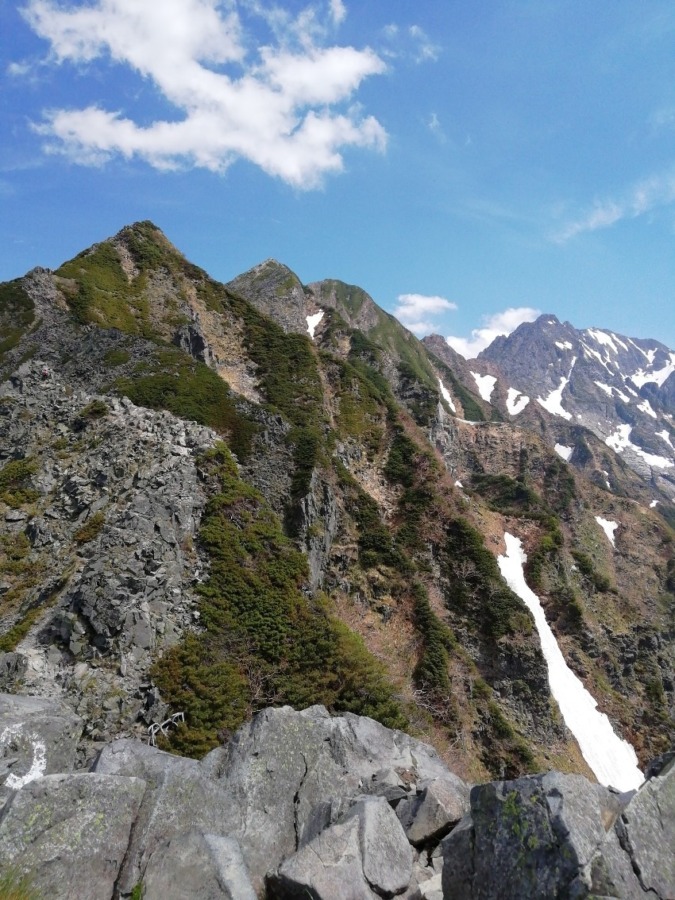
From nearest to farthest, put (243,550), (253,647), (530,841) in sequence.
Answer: (530,841)
(253,647)
(243,550)

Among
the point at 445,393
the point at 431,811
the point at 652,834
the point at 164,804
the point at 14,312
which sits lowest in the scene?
the point at 164,804

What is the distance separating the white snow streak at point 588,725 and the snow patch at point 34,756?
40570 millimetres

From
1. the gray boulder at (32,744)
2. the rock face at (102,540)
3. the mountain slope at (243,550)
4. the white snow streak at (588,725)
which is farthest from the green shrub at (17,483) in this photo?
the white snow streak at (588,725)

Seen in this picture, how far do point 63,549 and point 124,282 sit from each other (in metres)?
46.6

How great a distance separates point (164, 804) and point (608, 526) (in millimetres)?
102531

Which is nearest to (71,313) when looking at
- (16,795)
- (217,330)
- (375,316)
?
(217,330)

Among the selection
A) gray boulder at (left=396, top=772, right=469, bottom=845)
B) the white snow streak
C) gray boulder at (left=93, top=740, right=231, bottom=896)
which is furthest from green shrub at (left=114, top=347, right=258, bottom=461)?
gray boulder at (left=396, top=772, right=469, bottom=845)

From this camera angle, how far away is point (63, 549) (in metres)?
25.0

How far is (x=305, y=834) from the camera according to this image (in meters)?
11.2

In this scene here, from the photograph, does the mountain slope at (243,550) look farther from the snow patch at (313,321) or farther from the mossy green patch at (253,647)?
the snow patch at (313,321)

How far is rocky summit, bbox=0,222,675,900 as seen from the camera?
27.5 feet

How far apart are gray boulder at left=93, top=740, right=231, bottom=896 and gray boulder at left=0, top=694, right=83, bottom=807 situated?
1.01 metres

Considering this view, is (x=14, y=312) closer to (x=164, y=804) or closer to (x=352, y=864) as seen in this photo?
(x=164, y=804)

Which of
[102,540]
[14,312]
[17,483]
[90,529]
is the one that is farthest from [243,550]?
[14,312]
